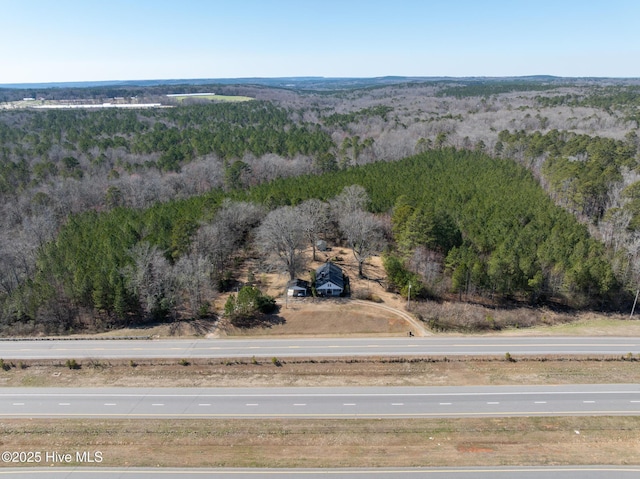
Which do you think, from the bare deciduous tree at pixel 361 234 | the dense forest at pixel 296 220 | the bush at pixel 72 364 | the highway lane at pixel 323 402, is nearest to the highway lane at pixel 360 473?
the highway lane at pixel 323 402

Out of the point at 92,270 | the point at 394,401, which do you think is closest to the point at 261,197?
the point at 92,270

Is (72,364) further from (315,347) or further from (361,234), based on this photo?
(361,234)

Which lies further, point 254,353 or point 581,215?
point 581,215

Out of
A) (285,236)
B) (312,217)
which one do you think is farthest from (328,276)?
(312,217)

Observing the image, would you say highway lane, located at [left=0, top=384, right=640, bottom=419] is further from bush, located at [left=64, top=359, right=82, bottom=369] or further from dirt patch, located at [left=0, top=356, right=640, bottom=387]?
bush, located at [left=64, top=359, right=82, bottom=369]

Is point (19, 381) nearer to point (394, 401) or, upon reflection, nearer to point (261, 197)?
point (394, 401)

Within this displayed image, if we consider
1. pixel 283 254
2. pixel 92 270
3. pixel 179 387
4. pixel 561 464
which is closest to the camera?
pixel 561 464

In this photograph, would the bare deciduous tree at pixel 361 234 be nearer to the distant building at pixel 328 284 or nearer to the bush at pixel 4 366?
the distant building at pixel 328 284
